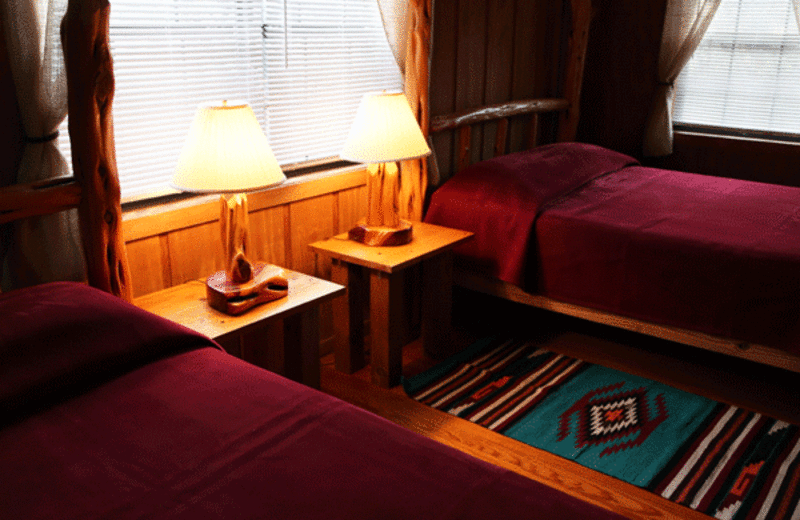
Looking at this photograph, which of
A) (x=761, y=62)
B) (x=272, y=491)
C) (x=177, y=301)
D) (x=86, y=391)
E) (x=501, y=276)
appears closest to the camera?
(x=272, y=491)

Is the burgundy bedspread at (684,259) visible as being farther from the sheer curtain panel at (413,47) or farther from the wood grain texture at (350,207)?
the wood grain texture at (350,207)

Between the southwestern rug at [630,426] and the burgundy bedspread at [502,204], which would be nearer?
the southwestern rug at [630,426]

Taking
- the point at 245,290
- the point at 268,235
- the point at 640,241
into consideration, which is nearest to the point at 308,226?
the point at 268,235

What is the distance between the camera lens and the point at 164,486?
1.13 meters

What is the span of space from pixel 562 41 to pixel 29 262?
3230mm

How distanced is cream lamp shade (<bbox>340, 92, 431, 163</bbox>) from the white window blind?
2.38 metres

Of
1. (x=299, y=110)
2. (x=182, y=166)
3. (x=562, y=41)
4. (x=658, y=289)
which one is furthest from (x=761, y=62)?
(x=182, y=166)

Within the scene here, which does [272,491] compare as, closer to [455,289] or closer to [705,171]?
[455,289]

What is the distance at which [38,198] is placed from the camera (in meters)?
1.70

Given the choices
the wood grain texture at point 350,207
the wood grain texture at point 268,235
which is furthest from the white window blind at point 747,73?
the wood grain texture at point 268,235

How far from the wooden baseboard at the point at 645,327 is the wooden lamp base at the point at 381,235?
18.3 inches

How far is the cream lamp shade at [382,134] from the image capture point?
8.05 ft

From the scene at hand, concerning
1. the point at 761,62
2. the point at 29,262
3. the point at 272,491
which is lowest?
the point at 272,491

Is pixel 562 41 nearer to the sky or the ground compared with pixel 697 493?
nearer to the sky
